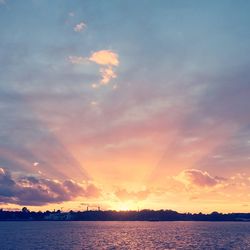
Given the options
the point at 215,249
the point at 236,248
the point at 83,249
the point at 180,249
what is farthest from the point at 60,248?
the point at 236,248

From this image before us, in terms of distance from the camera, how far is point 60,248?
161375 mm

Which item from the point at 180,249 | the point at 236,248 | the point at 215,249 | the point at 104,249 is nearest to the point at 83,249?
the point at 104,249

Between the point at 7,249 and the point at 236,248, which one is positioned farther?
the point at 236,248

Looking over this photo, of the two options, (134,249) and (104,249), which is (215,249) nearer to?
(134,249)

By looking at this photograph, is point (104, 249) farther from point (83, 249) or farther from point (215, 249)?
point (215, 249)

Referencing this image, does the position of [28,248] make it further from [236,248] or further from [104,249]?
[236,248]

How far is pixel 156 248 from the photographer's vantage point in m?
164

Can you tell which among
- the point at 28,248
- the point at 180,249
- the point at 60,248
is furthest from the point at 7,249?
the point at 180,249

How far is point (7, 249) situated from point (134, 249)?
53.7 meters

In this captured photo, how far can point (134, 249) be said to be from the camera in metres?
162

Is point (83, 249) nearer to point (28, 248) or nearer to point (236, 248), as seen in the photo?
point (28, 248)

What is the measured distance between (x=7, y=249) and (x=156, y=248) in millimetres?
63511

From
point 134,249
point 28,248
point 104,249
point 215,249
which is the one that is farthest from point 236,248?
point 28,248

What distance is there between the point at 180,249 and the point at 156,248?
11.1 meters
